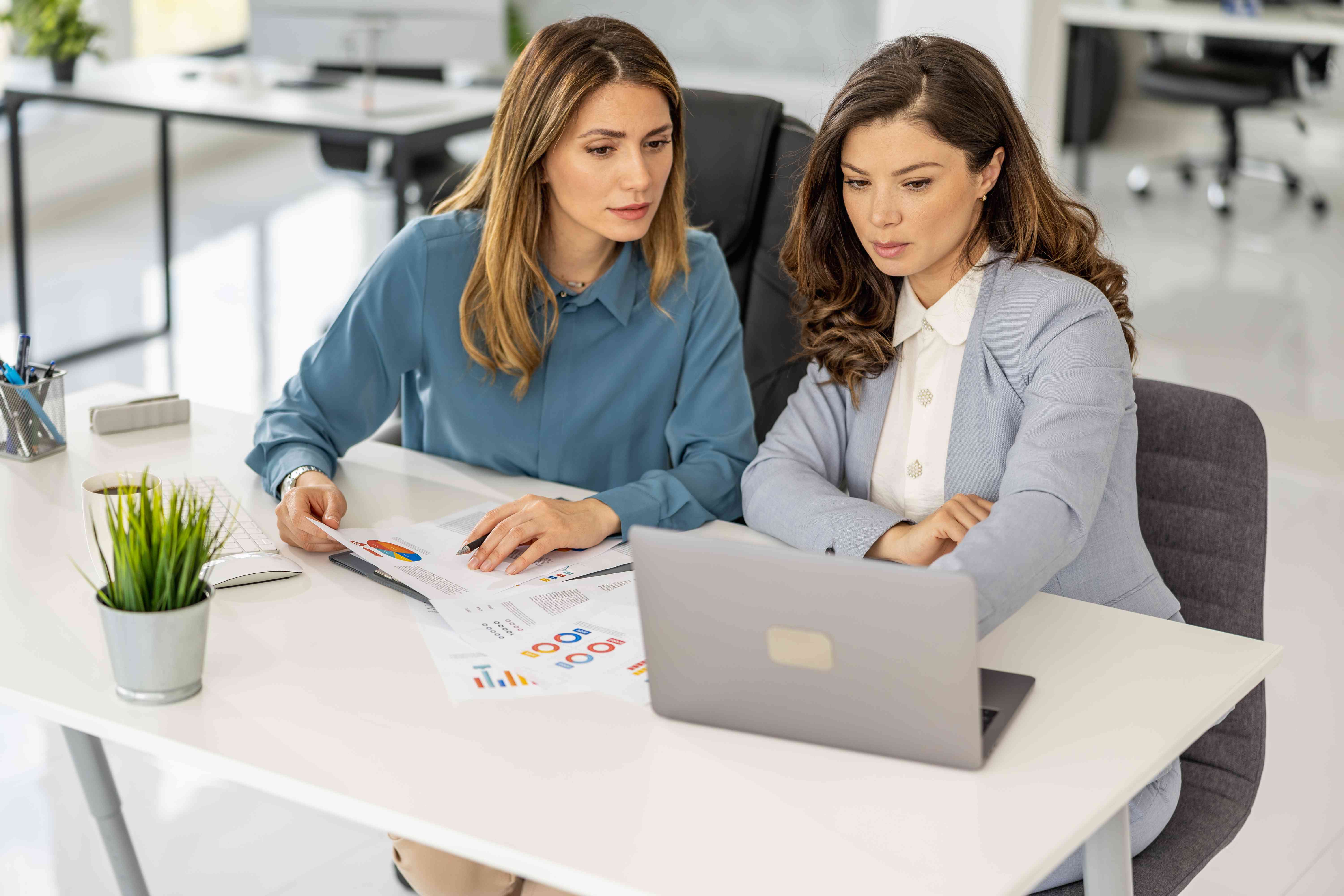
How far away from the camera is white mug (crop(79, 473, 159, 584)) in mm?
1321

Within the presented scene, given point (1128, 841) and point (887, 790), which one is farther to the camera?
point (1128, 841)

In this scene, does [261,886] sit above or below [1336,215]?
below

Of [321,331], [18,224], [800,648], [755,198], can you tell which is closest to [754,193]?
[755,198]

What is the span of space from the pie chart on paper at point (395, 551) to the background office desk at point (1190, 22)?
11.3 ft

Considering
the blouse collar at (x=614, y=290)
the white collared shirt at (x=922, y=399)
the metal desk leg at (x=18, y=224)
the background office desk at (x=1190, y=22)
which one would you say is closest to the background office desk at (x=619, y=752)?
the white collared shirt at (x=922, y=399)

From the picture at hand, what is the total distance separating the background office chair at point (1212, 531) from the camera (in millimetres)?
1479

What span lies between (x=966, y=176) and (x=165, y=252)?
3.33m

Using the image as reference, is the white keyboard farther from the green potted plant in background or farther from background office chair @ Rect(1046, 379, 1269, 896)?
the green potted plant in background

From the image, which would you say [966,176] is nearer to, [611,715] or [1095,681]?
[1095,681]

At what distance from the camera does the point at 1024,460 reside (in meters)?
1.37

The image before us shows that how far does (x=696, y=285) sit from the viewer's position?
71.4 inches

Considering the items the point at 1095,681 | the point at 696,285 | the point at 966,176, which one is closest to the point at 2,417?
the point at 696,285

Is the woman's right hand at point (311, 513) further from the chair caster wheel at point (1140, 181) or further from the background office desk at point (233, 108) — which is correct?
the chair caster wheel at point (1140, 181)

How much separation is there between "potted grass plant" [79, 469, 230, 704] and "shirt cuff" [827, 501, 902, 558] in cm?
62
